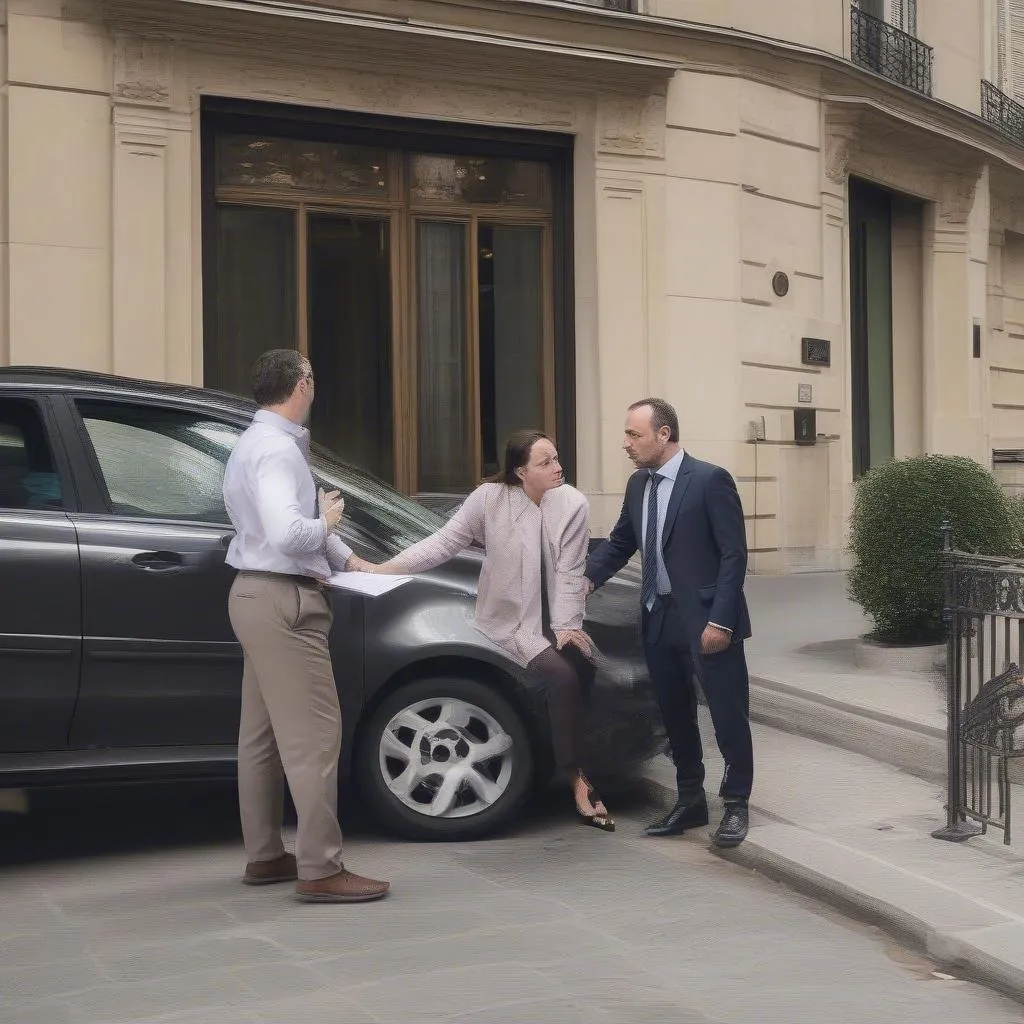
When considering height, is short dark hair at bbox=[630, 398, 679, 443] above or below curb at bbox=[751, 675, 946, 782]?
above

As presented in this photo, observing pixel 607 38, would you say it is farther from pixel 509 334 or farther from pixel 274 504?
pixel 274 504

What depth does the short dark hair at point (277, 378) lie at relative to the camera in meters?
5.37

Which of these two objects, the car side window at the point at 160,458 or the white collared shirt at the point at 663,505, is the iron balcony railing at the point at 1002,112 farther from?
the car side window at the point at 160,458

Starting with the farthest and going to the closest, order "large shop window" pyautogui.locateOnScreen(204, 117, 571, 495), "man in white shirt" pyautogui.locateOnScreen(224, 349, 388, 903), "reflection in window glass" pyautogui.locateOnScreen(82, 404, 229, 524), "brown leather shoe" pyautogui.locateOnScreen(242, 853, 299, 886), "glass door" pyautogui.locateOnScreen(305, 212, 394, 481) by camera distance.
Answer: "glass door" pyautogui.locateOnScreen(305, 212, 394, 481), "large shop window" pyautogui.locateOnScreen(204, 117, 571, 495), "reflection in window glass" pyautogui.locateOnScreen(82, 404, 229, 524), "brown leather shoe" pyautogui.locateOnScreen(242, 853, 299, 886), "man in white shirt" pyautogui.locateOnScreen(224, 349, 388, 903)

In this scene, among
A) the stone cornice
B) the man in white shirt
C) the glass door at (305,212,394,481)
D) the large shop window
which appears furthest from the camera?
the glass door at (305,212,394,481)

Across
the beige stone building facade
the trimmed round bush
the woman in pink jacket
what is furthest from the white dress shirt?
the beige stone building facade

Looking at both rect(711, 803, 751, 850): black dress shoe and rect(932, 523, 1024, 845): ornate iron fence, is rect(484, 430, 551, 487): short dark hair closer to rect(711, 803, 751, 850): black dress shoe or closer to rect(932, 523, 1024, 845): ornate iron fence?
rect(711, 803, 751, 850): black dress shoe

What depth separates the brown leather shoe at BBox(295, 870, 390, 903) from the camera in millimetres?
5367

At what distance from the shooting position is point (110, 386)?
20.3ft

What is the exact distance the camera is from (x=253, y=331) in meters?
14.8

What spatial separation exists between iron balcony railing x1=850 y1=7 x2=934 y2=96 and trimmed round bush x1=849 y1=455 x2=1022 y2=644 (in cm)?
1017

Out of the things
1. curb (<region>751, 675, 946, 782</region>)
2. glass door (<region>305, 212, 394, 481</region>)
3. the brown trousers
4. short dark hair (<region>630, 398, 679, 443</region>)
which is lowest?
curb (<region>751, 675, 946, 782</region>)

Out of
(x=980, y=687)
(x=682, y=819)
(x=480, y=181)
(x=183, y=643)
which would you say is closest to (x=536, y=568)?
(x=682, y=819)

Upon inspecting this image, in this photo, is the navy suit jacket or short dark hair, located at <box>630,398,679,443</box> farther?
short dark hair, located at <box>630,398,679,443</box>
